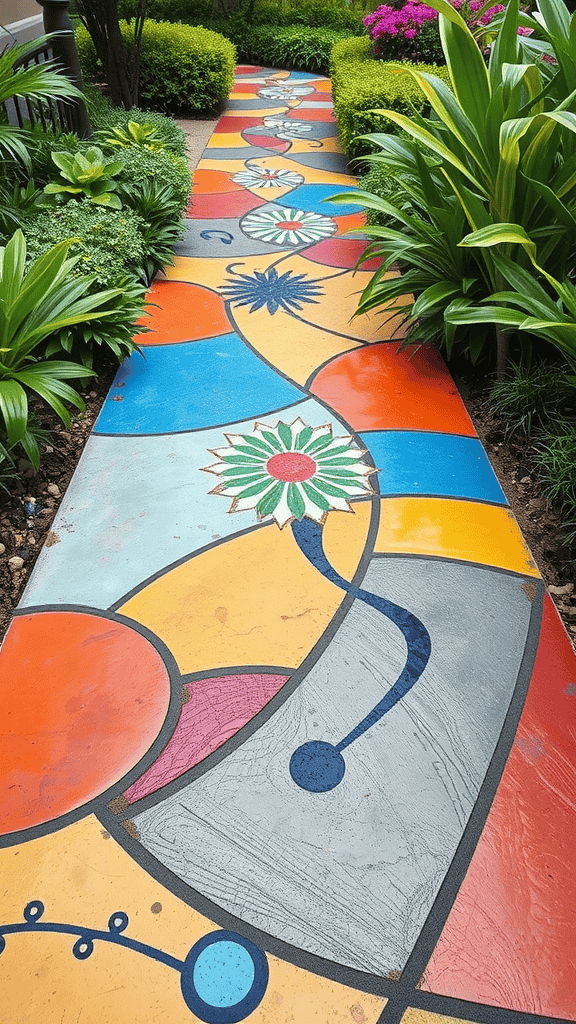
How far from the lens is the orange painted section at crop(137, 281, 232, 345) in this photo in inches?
121

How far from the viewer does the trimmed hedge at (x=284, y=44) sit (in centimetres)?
809

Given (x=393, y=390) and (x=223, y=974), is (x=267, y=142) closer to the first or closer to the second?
(x=393, y=390)

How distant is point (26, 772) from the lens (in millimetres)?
1475

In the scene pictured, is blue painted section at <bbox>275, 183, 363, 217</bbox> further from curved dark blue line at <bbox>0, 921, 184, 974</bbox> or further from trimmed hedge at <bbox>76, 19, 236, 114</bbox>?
curved dark blue line at <bbox>0, 921, 184, 974</bbox>

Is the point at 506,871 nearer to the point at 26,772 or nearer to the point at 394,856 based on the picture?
the point at 394,856

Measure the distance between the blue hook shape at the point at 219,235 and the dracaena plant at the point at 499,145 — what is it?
1.77 metres

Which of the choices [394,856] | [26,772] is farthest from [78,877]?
[394,856]

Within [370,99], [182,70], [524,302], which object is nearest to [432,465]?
[524,302]

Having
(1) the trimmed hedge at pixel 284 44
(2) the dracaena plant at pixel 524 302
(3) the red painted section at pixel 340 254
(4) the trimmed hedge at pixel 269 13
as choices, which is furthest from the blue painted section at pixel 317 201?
(4) the trimmed hedge at pixel 269 13

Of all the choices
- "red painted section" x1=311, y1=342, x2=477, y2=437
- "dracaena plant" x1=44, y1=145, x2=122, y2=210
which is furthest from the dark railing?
"red painted section" x1=311, y1=342, x2=477, y2=437

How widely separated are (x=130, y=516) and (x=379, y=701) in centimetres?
96

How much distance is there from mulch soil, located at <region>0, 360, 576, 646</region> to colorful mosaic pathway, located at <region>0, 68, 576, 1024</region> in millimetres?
57

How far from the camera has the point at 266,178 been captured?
4930mm

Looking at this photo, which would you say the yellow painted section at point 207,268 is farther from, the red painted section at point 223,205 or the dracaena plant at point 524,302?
the dracaena plant at point 524,302
